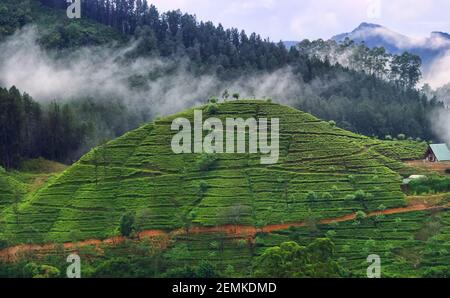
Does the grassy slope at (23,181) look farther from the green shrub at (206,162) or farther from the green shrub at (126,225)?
the green shrub at (206,162)

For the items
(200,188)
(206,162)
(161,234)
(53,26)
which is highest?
(53,26)

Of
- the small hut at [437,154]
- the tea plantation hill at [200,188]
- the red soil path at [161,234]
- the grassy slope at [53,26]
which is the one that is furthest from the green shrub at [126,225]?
the grassy slope at [53,26]

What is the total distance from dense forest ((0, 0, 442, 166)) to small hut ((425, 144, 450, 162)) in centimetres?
2063

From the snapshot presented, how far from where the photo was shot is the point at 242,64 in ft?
320

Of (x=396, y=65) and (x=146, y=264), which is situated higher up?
(x=396, y=65)

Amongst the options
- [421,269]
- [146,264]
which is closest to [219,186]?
[146,264]

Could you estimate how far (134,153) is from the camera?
52.6m

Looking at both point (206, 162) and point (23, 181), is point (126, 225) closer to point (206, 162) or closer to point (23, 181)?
point (206, 162)

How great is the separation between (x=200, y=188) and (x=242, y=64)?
52196 mm

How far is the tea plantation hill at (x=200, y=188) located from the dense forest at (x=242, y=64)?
2023cm

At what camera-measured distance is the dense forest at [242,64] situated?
267ft

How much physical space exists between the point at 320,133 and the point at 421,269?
59.9 feet

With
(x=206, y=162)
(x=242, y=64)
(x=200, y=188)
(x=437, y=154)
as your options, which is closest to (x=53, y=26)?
(x=242, y=64)

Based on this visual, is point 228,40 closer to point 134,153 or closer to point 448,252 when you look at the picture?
point 134,153
